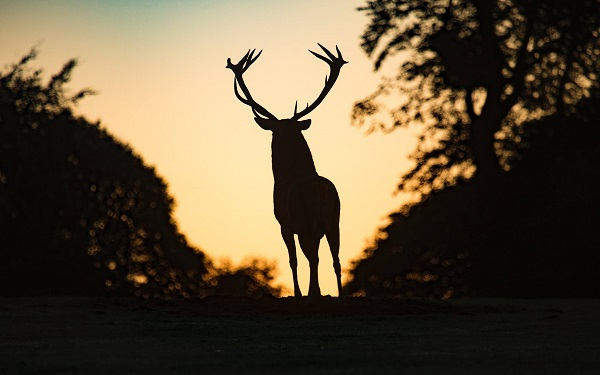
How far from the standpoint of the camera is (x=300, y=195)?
76.2 ft

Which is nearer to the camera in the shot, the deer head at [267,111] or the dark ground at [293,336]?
the dark ground at [293,336]

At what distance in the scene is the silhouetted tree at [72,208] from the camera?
4266cm

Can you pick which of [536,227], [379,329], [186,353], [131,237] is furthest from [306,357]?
[131,237]

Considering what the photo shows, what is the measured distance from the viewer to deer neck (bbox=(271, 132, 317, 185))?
77.8 ft

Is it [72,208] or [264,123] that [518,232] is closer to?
[72,208]

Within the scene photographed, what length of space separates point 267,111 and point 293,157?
3.08ft

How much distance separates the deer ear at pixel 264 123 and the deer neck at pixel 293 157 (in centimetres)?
17

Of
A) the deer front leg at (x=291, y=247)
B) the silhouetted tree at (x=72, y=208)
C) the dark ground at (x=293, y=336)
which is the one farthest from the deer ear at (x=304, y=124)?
the silhouetted tree at (x=72, y=208)

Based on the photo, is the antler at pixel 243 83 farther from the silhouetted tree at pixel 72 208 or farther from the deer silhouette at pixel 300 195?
the silhouetted tree at pixel 72 208

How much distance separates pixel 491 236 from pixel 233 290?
1377 centimetres

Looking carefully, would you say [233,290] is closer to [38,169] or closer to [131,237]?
[131,237]

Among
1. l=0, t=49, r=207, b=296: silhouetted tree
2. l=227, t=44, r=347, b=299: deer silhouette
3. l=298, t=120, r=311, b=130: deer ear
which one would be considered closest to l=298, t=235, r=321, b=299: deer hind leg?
l=227, t=44, r=347, b=299: deer silhouette

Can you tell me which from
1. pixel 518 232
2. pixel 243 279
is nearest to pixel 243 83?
pixel 518 232

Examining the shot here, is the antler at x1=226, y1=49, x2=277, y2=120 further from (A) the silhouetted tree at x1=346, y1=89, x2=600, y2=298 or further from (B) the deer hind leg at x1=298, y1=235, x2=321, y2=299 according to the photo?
(A) the silhouetted tree at x1=346, y1=89, x2=600, y2=298
